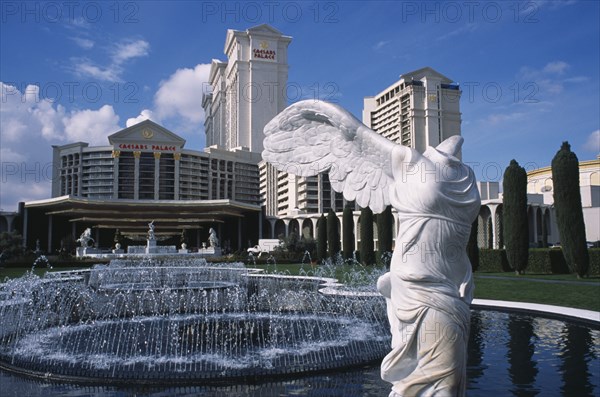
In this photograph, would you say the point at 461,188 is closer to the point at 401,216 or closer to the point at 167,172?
the point at 401,216

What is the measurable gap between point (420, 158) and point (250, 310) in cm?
1086

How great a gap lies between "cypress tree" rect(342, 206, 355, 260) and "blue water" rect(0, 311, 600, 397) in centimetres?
2791

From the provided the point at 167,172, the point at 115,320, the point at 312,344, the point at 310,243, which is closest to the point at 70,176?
the point at 167,172

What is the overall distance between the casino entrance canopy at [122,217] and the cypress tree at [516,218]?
3569cm

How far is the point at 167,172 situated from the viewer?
84188mm

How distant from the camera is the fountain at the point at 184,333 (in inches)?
303

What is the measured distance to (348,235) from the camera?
1481 inches

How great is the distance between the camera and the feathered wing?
5.15 metres

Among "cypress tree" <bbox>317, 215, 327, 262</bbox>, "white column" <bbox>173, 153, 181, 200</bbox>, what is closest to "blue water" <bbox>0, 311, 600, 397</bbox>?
"cypress tree" <bbox>317, 215, 327, 262</bbox>

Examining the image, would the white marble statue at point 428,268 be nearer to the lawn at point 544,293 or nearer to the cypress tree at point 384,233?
the lawn at point 544,293

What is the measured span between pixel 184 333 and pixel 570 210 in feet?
60.1

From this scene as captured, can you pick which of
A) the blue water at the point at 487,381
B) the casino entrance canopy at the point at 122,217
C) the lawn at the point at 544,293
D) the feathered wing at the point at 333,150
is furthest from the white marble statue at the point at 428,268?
the casino entrance canopy at the point at 122,217

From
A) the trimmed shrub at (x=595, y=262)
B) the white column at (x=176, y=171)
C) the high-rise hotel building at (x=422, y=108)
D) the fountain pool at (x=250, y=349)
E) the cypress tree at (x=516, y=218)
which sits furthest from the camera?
the high-rise hotel building at (x=422, y=108)

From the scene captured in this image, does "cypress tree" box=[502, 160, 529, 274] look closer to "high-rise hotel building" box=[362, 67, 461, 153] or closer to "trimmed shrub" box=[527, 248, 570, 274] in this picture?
"trimmed shrub" box=[527, 248, 570, 274]
